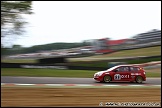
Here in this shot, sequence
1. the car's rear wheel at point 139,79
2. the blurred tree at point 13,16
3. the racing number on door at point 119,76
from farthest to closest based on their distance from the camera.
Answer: the blurred tree at point 13,16 < the car's rear wheel at point 139,79 < the racing number on door at point 119,76

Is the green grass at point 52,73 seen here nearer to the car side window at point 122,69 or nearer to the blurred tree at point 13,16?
the car side window at point 122,69

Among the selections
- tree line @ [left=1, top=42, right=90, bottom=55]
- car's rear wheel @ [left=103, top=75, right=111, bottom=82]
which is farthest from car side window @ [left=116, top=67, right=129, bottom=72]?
tree line @ [left=1, top=42, right=90, bottom=55]

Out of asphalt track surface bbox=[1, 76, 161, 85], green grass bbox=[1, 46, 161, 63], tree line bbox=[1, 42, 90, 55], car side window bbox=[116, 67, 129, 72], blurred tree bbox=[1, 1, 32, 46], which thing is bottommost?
asphalt track surface bbox=[1, 76, 161, 85]

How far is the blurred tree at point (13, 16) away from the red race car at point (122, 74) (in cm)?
404

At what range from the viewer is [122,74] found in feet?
27.8

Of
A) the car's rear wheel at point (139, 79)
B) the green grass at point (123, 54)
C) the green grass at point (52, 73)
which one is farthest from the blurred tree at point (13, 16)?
the car's rear wheel at point (139, 79)

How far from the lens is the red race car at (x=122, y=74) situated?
823 centimetres

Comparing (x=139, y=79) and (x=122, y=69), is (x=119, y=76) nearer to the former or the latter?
(x=122, y=69)

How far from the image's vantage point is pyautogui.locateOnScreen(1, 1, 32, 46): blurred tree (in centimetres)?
1064

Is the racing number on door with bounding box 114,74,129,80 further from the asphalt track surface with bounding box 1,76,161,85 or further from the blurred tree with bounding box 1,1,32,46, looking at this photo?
the blurred tree with bounding box 1,1,32,46

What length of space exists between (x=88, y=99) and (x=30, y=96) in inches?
69.1

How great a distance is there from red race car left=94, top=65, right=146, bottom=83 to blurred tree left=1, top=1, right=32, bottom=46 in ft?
13.3

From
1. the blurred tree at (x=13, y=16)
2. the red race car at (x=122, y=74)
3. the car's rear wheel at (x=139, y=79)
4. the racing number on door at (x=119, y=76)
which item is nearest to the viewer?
the red race car at (x=122, y=74)

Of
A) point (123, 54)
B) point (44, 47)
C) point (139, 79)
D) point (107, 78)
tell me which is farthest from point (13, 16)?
point (139, 79)
